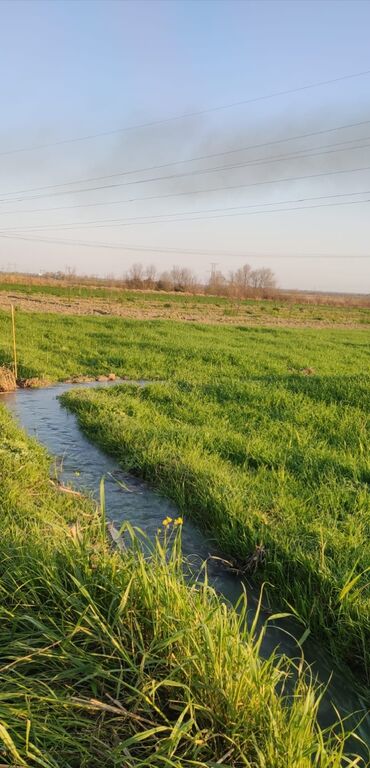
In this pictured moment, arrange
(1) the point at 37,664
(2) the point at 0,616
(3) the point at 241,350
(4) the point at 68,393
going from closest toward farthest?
1. (1) the point at 37,664
2. (2) the point at 0,616
3. (4) the point at 68,393
4. (3) the point at 241,350

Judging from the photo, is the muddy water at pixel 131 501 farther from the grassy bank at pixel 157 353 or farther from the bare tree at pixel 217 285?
the bare tree at pixel 217 285

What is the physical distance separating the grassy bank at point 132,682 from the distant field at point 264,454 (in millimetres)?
1061

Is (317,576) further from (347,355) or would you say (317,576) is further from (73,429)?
(347,355)

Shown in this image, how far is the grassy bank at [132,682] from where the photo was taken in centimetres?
186

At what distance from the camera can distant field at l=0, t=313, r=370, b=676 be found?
11.5 ft

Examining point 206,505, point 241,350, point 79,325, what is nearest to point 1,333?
point 79,325

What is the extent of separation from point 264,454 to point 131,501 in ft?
5.99

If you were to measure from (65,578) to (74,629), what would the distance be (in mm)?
435

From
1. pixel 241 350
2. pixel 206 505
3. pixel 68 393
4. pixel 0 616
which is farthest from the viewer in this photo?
pixel 241 350

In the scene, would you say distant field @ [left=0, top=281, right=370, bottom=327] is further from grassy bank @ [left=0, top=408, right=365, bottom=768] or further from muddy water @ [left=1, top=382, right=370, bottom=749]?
grassy bank @ [left=0, top=408, right=365, bottom=768]

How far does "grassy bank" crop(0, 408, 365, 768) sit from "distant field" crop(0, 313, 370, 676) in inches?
41.8

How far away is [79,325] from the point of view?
19.9m

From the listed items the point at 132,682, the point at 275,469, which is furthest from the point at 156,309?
the point at 132,682

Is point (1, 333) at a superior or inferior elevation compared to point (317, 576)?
superior
